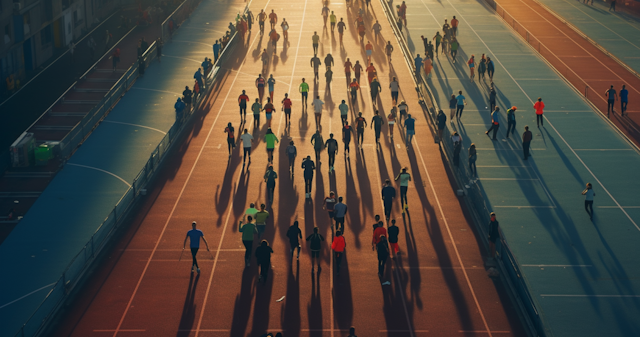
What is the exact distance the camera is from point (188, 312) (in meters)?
19.4

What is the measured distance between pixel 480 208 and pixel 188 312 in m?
10.4

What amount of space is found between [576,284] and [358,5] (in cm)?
4029

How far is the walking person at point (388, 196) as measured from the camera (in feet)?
77.4

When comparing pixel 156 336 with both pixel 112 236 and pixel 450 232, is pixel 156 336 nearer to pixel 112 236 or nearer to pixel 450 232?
pixel 112 236

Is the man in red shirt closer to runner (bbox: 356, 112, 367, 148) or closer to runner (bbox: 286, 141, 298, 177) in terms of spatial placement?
runner (bbox: 356, 112, 367, 148)

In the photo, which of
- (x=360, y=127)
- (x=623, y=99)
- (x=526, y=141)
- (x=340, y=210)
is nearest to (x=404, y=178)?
(x=340, y=210)

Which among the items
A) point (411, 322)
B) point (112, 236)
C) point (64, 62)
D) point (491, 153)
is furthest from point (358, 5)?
point (411, 322)

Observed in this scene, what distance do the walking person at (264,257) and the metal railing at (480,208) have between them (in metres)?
6.51

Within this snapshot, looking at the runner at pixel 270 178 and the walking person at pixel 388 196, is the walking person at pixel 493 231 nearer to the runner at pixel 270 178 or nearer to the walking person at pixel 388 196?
the walking person at pixel 388 196

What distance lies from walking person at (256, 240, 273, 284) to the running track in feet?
1.51

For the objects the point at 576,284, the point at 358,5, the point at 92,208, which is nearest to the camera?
the point at 576,284

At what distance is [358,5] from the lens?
58.0 metres

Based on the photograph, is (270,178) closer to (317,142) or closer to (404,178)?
(317,142)

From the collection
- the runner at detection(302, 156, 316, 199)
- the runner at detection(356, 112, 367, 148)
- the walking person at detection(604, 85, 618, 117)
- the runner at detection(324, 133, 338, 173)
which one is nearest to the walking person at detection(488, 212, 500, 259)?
the runner at detection(302, 156, 316, 199)
